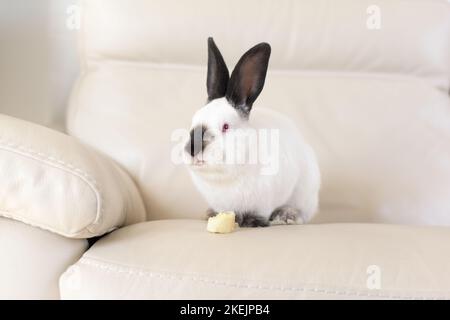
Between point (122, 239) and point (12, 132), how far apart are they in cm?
21

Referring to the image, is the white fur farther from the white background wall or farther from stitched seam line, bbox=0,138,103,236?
the white background wall

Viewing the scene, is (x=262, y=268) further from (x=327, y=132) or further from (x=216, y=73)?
(x=327, y=132)

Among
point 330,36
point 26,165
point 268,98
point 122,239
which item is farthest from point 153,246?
point 330,36

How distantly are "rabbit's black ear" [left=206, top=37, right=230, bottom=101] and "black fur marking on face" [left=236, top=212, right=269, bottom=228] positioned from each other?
7.3 inches

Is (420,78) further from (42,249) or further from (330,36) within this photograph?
(42,249)

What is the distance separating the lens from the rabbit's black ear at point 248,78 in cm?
88

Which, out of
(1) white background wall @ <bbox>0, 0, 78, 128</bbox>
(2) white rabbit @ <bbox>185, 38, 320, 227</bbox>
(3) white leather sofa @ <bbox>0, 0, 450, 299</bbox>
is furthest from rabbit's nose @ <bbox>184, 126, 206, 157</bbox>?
(1) white background wall @ <bbox>0, 0, 78, 128</bbox>

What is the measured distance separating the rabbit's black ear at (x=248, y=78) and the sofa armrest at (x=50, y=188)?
0.23 meters

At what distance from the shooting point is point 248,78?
0.90 m

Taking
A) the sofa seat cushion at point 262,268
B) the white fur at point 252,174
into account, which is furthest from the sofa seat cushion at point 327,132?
the sofa seat cushion at point 262,268

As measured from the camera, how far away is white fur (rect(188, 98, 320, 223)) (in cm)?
88

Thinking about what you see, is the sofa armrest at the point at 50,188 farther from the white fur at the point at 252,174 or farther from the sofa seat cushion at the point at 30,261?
the white fur at the point at 252,174

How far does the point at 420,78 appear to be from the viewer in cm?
133

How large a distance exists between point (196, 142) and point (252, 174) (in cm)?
10
